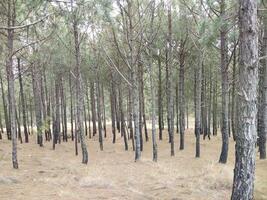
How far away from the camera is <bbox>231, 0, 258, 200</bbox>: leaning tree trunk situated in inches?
263

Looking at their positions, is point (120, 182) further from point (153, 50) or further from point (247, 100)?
point (153, 50)

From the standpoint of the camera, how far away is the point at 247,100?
6.73 metres

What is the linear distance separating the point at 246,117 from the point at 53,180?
7.52 m

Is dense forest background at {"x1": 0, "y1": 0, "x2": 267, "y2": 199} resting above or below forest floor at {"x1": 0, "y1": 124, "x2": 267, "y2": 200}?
above

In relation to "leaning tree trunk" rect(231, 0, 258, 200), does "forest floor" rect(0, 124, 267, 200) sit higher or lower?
lower

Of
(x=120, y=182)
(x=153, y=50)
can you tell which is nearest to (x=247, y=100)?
(x=120, y=182)

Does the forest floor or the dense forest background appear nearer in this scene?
the dense forest background

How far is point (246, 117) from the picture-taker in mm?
6738

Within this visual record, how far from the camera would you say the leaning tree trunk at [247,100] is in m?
6.67

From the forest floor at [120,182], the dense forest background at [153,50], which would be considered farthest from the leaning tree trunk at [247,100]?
the forest floor at [120,182]

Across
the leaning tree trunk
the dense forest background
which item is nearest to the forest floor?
the dense forest background

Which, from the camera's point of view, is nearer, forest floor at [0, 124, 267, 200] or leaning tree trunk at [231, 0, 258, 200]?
leaning tree trunk at [231, 0, 258, 200]

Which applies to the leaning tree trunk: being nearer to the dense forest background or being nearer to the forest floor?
the dense forest background

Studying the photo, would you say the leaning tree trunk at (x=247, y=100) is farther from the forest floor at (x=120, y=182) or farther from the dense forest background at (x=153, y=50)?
the forest floor at (x=120, y=182)
